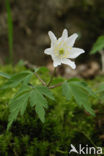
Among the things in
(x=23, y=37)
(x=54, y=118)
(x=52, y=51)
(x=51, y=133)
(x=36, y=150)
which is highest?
(x=23, y=37)

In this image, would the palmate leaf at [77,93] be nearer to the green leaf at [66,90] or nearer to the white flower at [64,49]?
the green leaf at [66,90]

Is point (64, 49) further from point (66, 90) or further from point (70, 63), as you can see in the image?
point (66, 90)

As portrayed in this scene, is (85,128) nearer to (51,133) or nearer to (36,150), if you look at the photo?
(51,133)

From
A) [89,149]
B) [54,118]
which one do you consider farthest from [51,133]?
[89,149]

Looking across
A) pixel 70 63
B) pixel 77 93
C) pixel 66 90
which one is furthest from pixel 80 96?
pixel 70 63

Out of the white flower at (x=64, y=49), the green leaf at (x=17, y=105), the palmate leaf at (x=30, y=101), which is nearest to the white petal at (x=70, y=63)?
the white flower at (x=64, y=49)

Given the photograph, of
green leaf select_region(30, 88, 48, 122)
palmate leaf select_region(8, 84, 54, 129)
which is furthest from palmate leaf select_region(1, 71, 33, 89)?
green leaf select_region(30, 88, 48, 122)
